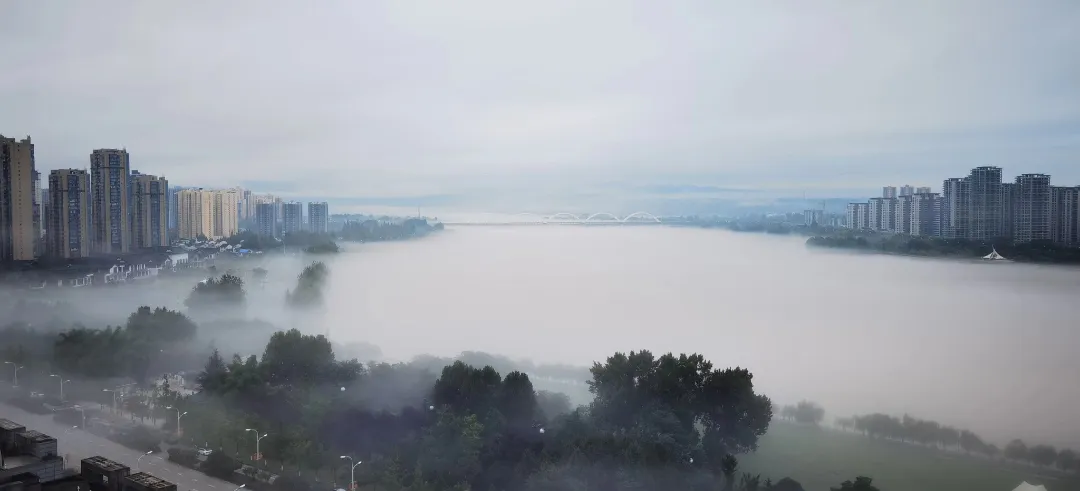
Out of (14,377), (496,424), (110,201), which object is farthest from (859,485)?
(110,201)

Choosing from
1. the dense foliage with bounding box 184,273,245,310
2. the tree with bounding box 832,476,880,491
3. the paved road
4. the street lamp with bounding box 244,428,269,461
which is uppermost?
the dense foliage with bounding box 184,273,245,310

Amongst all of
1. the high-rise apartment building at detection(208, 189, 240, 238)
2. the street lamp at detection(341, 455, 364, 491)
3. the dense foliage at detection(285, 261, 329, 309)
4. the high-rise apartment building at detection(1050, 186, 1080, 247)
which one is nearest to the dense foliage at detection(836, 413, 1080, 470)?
the high-rise apartment building at detection(1050, 186, 1080, 247)

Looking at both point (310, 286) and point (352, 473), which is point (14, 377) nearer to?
point (310, 286)

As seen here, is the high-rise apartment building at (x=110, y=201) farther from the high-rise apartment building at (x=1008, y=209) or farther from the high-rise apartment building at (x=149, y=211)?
the high-rise apartment building at (x=1008, y=209)

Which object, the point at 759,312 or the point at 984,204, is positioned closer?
the point at 984,204

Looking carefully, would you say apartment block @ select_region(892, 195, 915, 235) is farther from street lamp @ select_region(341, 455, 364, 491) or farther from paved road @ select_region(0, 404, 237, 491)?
paved road @ select_region(0, 404, 237, 491)

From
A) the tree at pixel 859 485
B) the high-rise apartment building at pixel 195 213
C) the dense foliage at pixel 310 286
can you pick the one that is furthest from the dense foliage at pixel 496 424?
the high-rise apartment building at pixel 195 213
